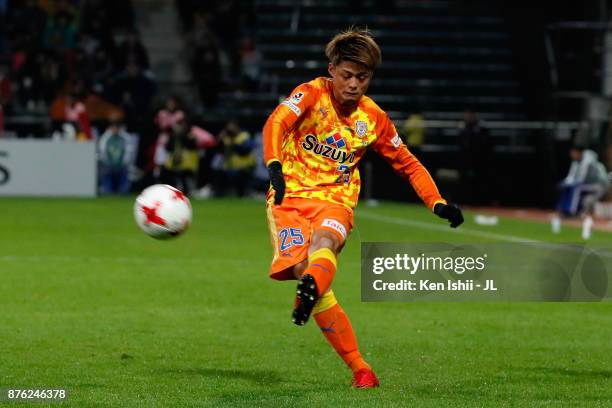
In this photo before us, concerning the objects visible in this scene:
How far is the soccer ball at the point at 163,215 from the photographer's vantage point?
7836 mm

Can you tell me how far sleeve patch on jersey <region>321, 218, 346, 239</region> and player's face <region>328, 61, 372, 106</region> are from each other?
66 cm

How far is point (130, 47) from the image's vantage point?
3102 cm

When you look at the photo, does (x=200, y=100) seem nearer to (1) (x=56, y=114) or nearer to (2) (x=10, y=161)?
(1) (x=56, y=114)

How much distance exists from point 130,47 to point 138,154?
2.75 metres

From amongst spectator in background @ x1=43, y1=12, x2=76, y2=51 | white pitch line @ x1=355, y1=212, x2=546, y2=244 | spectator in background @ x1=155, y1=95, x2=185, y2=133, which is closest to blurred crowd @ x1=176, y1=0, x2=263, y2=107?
spectator in background @ x1=43, y1=12, x2=76, y2=51

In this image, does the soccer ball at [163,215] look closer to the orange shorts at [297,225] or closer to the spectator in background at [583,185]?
the orange shorts at [297,225]

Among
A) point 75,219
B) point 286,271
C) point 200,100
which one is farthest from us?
point 200,100

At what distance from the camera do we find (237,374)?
8016 mm

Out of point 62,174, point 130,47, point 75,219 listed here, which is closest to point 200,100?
point 130,47

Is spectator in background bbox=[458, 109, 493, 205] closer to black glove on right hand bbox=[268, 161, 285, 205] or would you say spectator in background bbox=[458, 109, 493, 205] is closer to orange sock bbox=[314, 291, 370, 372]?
orange sock bbox=[314, 291, 370, 372]

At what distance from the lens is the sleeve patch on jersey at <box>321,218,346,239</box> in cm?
729

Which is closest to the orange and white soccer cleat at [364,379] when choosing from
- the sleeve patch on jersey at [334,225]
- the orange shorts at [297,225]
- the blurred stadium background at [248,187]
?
the blurred stadium background at [248,187]

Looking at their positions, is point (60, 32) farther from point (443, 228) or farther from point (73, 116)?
point (443, 228)

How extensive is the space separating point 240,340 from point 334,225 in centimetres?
253
